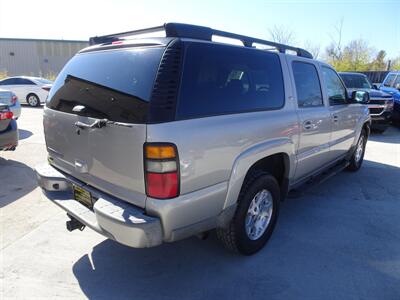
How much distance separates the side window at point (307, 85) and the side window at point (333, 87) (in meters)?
0.32

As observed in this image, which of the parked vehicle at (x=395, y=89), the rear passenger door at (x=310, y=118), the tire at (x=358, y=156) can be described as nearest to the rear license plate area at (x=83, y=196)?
the rear passenger door at (x=310, y=118)

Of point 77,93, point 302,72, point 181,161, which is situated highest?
point 302,72

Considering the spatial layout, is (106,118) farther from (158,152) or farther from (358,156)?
(358,156)

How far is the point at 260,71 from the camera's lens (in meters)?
3.03

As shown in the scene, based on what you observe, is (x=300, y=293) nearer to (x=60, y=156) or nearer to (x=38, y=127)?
(x=60, y=156)

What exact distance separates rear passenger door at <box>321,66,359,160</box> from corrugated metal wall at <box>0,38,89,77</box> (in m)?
39.7

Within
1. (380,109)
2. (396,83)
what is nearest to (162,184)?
(380,109)

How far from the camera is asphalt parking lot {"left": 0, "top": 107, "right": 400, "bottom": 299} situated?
2602mm

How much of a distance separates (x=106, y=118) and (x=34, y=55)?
43649 mm

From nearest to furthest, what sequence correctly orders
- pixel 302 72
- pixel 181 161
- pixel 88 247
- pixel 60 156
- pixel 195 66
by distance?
1. pixel 181 161
2. pixel 195 66
3. pixel 60 156
4. pixel 88 247
5. pixel 302 72

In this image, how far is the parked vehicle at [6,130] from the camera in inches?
203

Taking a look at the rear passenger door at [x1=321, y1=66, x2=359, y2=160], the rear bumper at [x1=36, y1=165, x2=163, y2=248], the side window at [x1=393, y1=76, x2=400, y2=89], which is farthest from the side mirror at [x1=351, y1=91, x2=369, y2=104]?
the side window at [x1=393, y1=76, x2=400, y2=89]

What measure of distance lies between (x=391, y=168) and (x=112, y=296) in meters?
5.63

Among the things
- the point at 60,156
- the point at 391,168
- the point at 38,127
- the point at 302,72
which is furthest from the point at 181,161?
the point at 38,127
